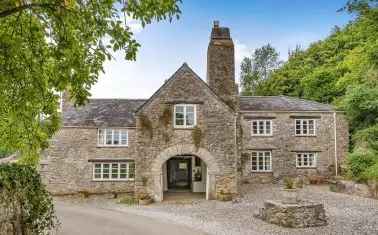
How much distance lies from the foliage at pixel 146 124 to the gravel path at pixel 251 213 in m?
4.72

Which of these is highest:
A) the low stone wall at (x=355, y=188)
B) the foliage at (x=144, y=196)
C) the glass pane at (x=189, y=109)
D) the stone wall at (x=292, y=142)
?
the glass pane at (x=189, y=109)

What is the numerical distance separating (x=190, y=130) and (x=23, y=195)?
16.7m

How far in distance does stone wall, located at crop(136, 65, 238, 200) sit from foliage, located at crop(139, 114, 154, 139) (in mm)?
100

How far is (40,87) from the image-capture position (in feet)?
31.1

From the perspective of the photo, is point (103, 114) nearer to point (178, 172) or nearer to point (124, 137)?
point (124, 137)

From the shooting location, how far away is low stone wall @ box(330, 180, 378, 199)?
82.5 feet

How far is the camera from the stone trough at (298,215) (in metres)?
17.1

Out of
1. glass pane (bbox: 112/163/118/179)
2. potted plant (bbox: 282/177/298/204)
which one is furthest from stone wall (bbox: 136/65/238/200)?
potted plant (bbox: 282/177/298/204)

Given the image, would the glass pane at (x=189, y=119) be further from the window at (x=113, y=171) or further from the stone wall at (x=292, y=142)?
the stone wall at (x=292, y=142)

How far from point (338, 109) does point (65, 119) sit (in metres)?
23.7

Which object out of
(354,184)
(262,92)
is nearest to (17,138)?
(354,184)

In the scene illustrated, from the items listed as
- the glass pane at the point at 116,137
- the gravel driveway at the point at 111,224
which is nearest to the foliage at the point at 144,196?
the gravel driveway at the point at 111,224

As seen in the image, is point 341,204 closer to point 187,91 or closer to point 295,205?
point 295,205

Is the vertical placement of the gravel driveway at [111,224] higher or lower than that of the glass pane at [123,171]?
lower
